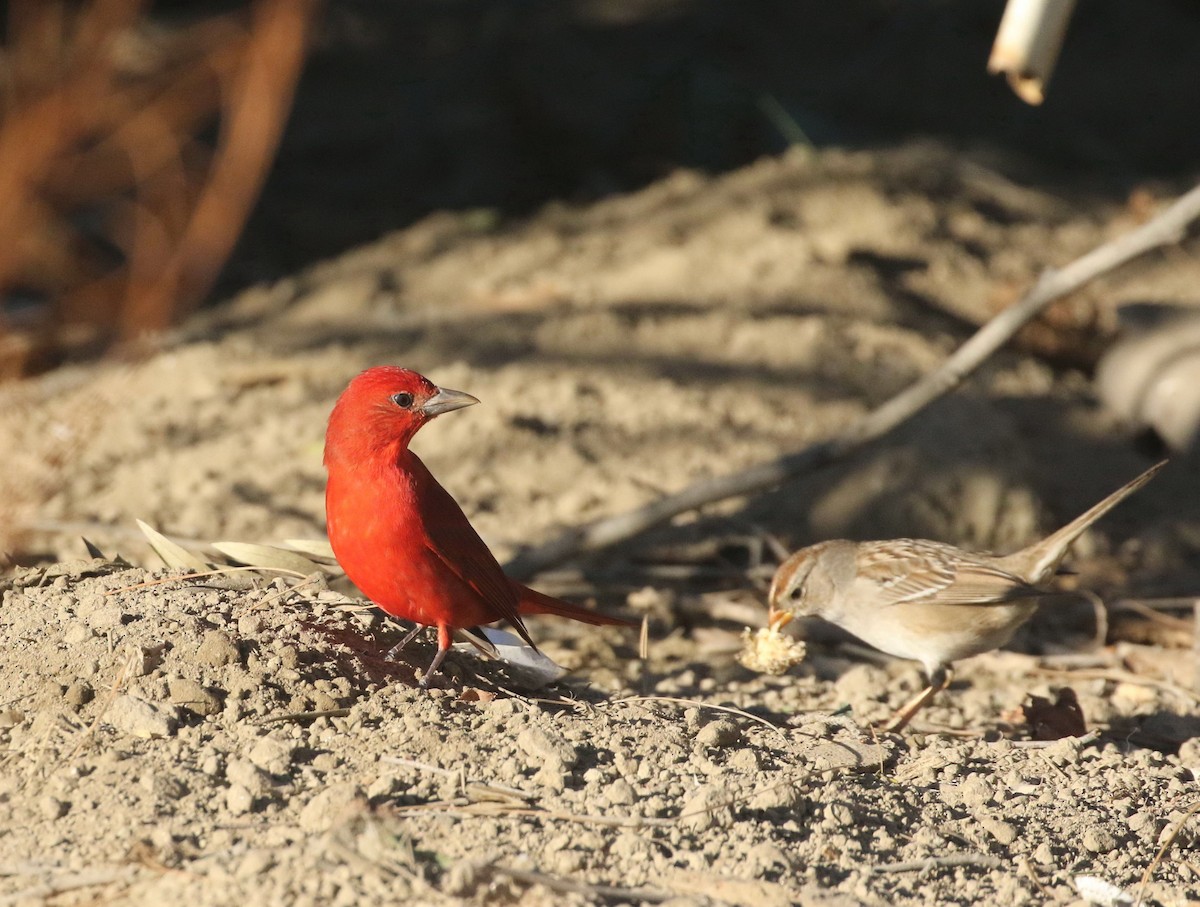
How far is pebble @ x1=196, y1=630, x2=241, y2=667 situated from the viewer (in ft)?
11.8

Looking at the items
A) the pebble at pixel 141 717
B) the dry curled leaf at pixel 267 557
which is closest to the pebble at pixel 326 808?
the pebble at pixel 141 717

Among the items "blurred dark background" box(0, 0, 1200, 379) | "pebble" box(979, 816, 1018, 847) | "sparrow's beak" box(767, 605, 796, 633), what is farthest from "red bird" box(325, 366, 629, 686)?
"blurred dark background" box(0, 0, 1200, 379)

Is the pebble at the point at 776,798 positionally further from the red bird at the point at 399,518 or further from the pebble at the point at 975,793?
the red bird at the point at 399,518

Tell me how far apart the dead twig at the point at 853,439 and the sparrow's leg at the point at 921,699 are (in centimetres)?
96

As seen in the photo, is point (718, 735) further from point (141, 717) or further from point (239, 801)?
point (141, 717)

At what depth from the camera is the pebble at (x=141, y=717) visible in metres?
3.35

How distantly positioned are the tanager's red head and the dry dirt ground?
0.54 m

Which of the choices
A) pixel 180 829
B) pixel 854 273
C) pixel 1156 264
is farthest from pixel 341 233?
pixel 180 829

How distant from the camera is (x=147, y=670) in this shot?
11.6 ft

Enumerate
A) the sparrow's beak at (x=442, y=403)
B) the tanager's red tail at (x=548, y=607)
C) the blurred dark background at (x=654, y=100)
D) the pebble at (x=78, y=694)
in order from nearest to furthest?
the pebble at (x=78, y=694) < the sparrow's beak at (x=442, y=403) < the tanager's red tail at (x=548, y=607) < the blurred dark background at (x=654, y=100)

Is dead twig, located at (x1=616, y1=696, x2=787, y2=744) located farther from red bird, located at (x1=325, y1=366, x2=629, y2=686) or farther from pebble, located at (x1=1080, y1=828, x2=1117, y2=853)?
pebble, located at (x1=1080, y1=828, x2=1117, y2=853)

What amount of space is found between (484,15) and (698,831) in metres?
9.99

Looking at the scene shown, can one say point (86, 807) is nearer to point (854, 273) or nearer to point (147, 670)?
point (147, 670)

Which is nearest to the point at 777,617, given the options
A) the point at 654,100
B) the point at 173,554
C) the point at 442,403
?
the point at 442,403
